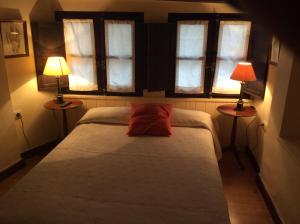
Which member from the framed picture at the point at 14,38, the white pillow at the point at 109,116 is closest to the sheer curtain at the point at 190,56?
the white pillow at the point at 109,116

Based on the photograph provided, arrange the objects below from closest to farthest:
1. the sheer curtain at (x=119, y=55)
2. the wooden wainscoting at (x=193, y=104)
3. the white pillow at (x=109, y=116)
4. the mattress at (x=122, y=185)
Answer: the mattress at (x=122, y=185) → the white pillow at (x=109, y=116) → the sheer curtain at (x=119, y=55) → the wooden wainscoting at (x=193, y=104)

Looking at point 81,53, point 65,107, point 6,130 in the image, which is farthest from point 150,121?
point 6,130

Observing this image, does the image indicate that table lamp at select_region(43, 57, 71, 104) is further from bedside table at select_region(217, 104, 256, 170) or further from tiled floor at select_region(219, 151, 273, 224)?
tiled floor at select_region(219, 151, 273, 224)

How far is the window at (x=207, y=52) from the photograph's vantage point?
3021 mm

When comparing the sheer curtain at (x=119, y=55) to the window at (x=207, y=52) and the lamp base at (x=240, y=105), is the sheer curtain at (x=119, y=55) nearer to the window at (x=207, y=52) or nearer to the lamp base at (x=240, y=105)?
the window at (x=207, y=52)

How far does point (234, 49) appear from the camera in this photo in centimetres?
308

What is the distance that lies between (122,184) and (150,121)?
0.96 meters

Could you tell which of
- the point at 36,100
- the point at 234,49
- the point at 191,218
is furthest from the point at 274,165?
the point at 36,100

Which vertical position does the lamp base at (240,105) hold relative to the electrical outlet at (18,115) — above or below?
above

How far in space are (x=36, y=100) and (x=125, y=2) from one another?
5.27ft

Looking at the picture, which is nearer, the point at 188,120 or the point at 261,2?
the point at 261,2

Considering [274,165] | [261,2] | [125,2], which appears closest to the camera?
[261,2]

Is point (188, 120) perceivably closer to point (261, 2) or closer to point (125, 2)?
point (125, 2)

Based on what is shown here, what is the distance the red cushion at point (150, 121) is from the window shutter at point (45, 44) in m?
1.22
